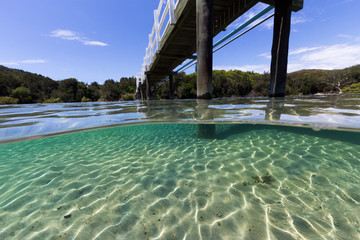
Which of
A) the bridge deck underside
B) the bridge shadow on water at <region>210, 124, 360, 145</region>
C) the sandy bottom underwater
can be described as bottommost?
the sandy bottom underwater

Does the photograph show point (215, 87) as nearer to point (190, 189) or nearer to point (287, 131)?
point (287, 131)

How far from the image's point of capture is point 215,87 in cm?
4656

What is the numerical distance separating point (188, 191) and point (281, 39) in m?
7.83

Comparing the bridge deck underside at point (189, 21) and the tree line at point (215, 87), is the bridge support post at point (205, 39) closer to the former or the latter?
the bridge deck underside at point (189, 21)

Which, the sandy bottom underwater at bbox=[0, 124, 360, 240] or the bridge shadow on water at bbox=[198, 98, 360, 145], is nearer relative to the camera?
the sandy bottom underwater at bbox=[0, 124, 360, 240]

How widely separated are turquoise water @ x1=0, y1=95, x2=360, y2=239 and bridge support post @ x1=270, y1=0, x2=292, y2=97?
427 cm

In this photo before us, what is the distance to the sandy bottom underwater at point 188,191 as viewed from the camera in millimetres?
1347

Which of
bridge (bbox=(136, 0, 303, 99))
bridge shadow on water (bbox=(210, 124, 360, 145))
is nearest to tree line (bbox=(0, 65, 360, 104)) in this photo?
bridge (bbox=(136, 0, 303, 99))

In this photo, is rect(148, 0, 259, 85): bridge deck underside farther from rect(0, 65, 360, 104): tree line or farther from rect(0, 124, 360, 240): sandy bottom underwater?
rect(0, 65, 360, 104): tree line

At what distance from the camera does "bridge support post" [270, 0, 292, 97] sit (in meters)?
6.68

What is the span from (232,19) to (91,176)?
10.2 metres

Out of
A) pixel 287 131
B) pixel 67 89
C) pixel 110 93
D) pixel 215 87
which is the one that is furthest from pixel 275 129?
pixel 67 89

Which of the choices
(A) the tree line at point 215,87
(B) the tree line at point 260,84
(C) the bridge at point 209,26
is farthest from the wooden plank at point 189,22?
(B) the tree line at point 260,84

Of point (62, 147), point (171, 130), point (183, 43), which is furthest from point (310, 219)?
A: point (183, 43)
